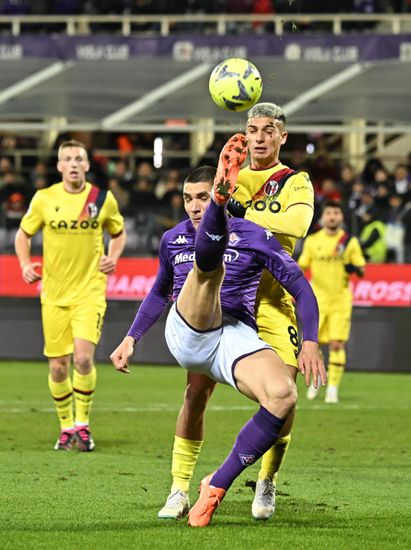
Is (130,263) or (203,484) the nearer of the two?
(203,484)

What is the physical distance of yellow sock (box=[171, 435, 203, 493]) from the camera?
866cm

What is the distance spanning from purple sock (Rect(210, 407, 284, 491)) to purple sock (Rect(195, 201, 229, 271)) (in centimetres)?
88

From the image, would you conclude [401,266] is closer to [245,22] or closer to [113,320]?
[113,320]

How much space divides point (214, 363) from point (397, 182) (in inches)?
642

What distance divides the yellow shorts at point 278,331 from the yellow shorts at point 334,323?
8817 millimetres

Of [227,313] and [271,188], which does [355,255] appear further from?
[227,313]

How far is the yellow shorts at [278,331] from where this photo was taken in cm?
890

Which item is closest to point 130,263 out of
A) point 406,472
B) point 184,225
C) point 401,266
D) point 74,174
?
point 401,266

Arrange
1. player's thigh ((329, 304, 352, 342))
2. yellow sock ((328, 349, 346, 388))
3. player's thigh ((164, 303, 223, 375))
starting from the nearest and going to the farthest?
player's thigh ((164, 303, 223, 375))
yellow sock ((328, 349, 346, 388))
player's thigh ((329, 304, 352, 342))

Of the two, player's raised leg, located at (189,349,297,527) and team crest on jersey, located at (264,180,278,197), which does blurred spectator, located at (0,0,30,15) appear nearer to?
team crest on jersey, located at (264,180,278,197)

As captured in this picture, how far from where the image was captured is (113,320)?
21.3 m

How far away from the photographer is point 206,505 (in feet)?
26.7

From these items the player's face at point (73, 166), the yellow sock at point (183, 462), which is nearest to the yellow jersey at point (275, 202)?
the yellow sock at point (183, 462)

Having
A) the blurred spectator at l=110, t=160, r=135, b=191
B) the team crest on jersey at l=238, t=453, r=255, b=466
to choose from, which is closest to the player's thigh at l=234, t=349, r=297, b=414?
the team crest on jersey at l=238, t=453, r=255, b=466
